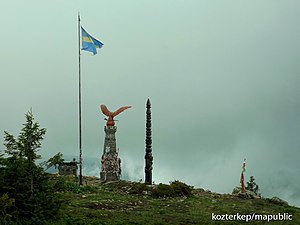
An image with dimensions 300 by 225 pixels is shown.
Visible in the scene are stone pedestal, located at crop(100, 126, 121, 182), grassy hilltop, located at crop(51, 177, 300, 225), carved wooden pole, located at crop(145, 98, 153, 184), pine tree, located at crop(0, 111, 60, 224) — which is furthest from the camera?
carved wooden pole, located at crop(145, 98, 153, 184)

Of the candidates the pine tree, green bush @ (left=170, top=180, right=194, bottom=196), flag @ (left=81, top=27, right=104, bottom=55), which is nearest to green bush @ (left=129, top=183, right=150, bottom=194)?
green bush @ (left=170, top=180, right=194, bottom=196)

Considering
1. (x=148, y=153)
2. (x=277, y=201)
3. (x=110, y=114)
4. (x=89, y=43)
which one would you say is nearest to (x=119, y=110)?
(x=110, y=114)

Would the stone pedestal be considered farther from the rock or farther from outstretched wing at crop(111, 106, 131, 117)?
the rock

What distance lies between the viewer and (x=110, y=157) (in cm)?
3547

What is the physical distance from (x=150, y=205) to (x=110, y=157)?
1074 cm

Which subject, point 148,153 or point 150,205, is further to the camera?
point 148,153

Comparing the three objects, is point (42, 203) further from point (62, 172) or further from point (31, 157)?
point (62, 172)

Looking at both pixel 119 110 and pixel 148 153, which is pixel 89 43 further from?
pixel 148 153

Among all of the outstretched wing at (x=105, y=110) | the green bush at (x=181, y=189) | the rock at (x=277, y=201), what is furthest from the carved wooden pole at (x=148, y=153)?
the rock at (x=277, y=201)

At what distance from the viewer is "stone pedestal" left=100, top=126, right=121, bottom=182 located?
3538 cm

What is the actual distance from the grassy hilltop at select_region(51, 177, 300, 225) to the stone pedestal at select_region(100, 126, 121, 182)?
1.37 meters

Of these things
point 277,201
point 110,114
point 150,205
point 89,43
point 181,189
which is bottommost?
point 150,205

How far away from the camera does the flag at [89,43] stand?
32438 millimetres

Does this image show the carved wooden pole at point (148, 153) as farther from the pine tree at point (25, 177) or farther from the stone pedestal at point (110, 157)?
the pine tree at point (25, 177)
